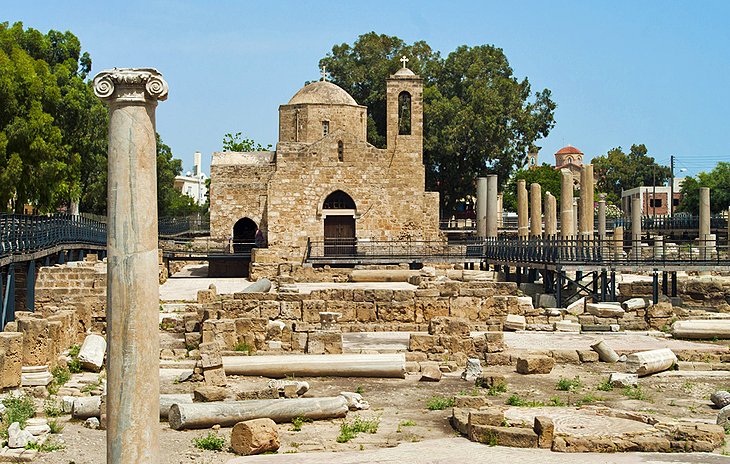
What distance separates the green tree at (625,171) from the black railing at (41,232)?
253 ft

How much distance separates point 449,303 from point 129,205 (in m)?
16.6

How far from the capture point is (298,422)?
41.9 feet

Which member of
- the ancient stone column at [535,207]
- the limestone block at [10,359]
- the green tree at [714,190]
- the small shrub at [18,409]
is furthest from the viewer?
the green tree at [714,190]

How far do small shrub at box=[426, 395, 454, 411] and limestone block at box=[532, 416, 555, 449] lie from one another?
8.79 ft

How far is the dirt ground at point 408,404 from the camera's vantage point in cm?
1141

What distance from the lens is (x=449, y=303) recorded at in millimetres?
23781

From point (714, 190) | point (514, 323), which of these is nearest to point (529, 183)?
point (714, 190)

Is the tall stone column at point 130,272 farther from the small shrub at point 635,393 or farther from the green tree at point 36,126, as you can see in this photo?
the green tree at point 36,126

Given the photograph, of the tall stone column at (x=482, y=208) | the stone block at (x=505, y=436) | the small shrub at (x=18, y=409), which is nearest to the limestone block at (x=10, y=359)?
Answer: the small shrub at (x=18, y=409)

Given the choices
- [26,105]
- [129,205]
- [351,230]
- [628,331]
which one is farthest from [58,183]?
[129,205]

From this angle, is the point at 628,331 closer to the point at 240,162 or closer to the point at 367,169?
the point at 367,169

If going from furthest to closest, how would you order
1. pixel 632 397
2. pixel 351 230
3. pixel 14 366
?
pixel 351 230
pixel 632 397
pixel 14 366

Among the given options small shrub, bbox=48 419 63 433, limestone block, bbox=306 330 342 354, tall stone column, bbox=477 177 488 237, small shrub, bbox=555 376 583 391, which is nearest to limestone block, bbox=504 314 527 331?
limestone block, bbox=306 330 342 354

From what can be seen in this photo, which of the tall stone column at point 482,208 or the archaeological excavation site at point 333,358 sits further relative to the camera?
the tall stone column at point 482,208
